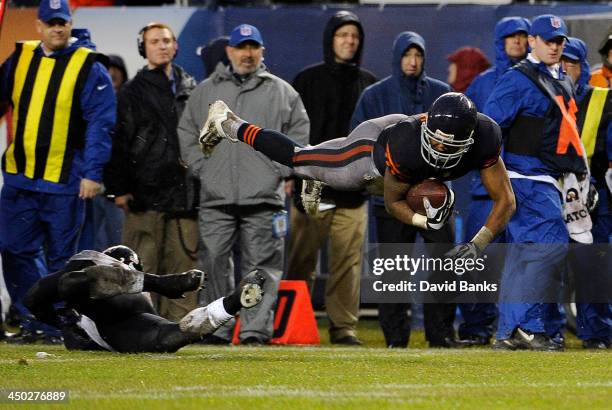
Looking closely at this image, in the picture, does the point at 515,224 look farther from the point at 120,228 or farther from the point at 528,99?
the point at 120,228

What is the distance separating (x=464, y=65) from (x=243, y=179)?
99.8 inches

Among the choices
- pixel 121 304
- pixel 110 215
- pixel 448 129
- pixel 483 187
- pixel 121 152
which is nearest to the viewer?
pixel 448 129

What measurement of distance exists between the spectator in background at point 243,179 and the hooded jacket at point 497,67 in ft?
4.54

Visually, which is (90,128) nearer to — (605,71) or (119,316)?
(119,316)

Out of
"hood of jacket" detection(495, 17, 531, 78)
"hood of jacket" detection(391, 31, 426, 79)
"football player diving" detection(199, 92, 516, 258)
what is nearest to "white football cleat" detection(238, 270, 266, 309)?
"football player diving" detection(199, 92, 516, 258)

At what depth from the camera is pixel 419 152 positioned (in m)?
7.84

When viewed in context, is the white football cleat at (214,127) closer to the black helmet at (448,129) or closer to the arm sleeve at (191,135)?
the arm sleeve at (191,135)

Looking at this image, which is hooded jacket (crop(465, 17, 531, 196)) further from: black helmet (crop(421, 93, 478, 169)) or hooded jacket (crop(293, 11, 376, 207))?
black helmet (crop(421, 93, 478, 169))

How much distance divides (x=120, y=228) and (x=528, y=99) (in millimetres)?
3972

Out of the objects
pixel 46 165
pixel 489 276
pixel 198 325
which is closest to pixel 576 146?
pixel 489 276

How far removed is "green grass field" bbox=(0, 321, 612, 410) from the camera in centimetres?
597

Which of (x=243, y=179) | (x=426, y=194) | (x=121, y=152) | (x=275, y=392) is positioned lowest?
(x=275, y=392)

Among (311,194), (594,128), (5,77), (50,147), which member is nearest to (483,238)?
(311,194)

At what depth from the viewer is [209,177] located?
1018 cm
